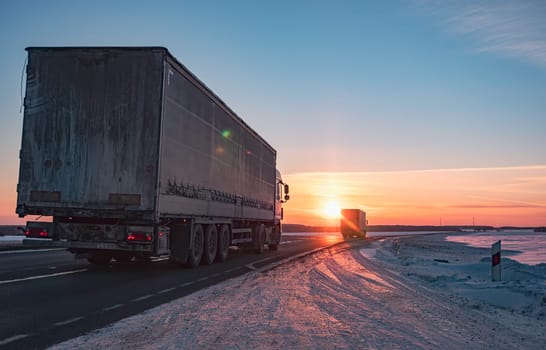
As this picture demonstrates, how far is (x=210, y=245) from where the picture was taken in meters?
15.0

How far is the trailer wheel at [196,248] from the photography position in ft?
43.6

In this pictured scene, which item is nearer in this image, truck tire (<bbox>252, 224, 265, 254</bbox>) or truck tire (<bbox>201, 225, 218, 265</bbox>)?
truck tire (<bbox>201, 225, 218, 265</bbox>)

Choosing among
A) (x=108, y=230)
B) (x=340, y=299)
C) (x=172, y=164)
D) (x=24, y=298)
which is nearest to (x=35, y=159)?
(x=108, y=230)

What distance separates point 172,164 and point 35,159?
307 cm

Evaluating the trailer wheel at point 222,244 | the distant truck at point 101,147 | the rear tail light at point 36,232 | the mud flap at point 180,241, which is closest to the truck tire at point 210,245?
the trailer wheel at point 222,244

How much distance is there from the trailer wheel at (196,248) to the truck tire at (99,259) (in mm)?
2553

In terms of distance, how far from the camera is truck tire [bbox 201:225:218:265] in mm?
14508

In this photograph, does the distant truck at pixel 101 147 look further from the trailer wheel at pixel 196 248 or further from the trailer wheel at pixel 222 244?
the trailer wheel at pixel 222 244

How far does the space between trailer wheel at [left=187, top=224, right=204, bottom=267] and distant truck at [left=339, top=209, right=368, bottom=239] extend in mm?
42023

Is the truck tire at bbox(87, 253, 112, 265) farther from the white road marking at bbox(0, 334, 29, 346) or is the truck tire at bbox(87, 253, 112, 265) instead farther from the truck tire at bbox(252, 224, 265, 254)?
the white road marking at bbox(0, 334, 29, 346)

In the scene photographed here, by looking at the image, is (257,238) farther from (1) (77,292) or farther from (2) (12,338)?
(2) (12,338)

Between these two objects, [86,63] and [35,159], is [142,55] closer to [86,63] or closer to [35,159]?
[86,63]

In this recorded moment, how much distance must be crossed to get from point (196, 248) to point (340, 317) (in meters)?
7.55

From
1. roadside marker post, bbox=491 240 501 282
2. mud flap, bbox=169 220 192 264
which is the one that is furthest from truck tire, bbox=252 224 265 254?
roadside marker post, bbox=491 240 501 282
